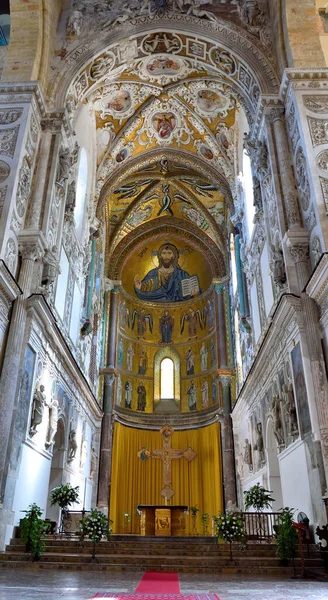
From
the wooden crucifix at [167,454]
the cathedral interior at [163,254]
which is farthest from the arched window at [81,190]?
the wooden crucifix at [167,454]

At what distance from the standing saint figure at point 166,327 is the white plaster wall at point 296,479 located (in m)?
15.7

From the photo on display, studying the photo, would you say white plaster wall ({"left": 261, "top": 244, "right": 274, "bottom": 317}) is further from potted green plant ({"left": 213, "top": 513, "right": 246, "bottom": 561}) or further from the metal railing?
the metal railing

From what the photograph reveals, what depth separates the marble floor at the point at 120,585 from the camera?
551cm

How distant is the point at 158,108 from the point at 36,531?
1725 centimetres

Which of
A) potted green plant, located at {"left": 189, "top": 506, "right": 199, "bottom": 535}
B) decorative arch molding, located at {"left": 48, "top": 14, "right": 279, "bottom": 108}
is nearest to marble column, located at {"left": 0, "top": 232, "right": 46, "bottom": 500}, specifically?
decorative arch molding, located at {"left": 48, "top": 14, "right": 279, "bottom": 108}

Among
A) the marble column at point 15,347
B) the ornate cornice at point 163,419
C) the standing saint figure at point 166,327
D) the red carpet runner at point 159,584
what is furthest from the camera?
the standing saint figure at point 166,327

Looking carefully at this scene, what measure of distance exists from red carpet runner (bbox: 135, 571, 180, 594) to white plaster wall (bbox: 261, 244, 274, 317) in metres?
8.59

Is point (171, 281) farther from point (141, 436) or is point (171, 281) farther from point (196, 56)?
point (196, 56)

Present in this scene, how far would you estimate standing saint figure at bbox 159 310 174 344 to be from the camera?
28109 mm

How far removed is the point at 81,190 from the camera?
63.4ft

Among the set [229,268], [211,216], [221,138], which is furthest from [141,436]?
[221,138]

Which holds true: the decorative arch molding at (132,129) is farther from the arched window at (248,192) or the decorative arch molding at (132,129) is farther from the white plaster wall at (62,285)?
the white plaster wall at (62,285)

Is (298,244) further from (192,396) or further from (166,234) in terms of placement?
(166,234)

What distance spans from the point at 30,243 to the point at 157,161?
12563mm
